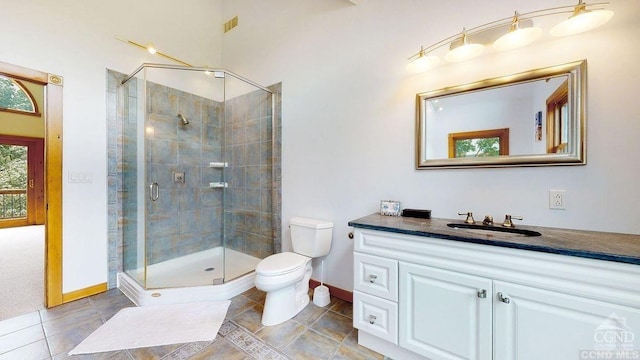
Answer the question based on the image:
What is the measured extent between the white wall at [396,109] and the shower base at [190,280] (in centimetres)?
61

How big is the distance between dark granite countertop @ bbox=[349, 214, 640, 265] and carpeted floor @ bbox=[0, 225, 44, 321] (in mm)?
2902

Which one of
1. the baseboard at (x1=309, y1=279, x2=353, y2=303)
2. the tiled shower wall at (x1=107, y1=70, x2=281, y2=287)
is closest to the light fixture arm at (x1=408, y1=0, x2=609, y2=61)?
the tiled shower wall at (x1=107, y1=70, x2=281, y2=287)

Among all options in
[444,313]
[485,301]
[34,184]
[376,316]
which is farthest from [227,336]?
A: [34,184]

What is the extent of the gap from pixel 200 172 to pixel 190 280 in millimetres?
1317

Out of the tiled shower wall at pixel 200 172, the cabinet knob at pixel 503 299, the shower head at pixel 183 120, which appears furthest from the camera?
the shower head at pixel 183 120

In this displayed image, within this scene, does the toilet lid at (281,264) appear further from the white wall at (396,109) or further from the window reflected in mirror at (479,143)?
the window reflected in mirror at (479,143)

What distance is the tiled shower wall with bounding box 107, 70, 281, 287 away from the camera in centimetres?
236

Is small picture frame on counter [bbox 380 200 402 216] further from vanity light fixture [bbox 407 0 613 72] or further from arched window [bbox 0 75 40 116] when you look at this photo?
arched window [bbox 0 75 40 116]

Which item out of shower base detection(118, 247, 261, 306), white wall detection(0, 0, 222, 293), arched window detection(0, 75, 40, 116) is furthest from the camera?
arched window detection(0, 75, 40, 116)

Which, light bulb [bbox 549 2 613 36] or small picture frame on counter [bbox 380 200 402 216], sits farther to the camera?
small picture frame on counter [bbox 380 200 402 216]

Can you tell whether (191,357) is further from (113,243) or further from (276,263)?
(113,243)

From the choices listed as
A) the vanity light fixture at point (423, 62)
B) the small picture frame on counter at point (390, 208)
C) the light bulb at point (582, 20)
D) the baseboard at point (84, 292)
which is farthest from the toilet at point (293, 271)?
the light bulb at point (582, 20)

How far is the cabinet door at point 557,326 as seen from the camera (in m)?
0.90

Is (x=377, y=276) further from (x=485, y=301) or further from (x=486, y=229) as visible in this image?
(x=486, y=229)
